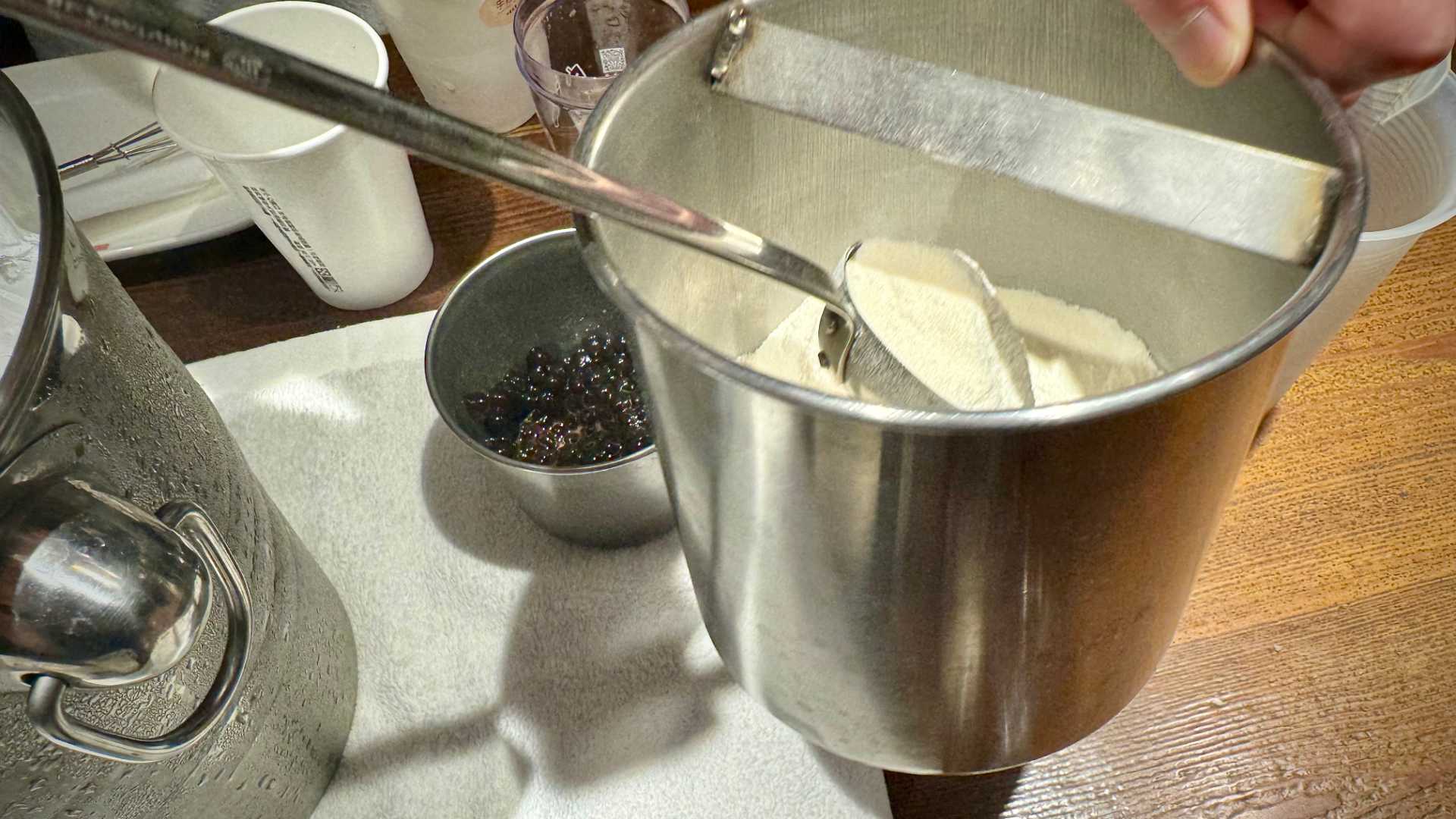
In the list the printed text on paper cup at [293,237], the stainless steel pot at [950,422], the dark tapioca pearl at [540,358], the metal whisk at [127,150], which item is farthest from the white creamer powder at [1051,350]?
the metal whisk at [127,150]

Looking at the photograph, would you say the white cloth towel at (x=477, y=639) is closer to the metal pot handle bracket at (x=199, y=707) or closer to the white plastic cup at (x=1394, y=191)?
the metal pot handle bracket at (x=199, y=707)

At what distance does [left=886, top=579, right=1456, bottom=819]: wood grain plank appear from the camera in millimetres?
354

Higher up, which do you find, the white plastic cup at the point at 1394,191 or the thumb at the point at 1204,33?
the thumb at the point at 1204,33

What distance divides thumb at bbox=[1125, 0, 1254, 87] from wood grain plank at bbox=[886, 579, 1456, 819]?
0.23 metres

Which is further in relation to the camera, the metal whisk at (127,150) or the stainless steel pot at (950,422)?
the metal whisk at (127,150)

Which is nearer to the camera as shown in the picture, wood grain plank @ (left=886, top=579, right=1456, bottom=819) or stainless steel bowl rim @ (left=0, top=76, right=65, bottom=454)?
stainless steel bowl rim @ (left=0, top=76, right=65, bottom=454)

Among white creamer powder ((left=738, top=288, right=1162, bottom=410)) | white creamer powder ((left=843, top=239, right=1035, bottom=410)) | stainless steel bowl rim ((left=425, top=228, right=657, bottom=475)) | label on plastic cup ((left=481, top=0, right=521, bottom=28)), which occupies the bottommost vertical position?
stainless steel bowl rim ((left=425, top=228, right=657, bottom=475))

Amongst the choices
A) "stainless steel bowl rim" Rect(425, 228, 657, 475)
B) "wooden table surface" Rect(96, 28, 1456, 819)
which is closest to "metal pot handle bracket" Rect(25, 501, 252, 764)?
"stainless steel bowl rim" Rect(425, 228, 657, 475)

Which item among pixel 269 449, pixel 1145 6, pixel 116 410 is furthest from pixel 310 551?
pixel 1145 6

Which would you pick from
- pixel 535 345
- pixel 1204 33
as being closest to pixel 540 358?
pixel 535 345

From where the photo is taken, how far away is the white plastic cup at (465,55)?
1.64 feet

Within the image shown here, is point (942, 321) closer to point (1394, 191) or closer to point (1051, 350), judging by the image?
point (1051, 350)

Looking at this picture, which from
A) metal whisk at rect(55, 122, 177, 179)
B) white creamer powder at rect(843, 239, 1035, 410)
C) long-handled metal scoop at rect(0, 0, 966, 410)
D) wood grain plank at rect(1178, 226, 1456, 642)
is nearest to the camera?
long-handled metal scoop at rect(0, 0, 966, 410)

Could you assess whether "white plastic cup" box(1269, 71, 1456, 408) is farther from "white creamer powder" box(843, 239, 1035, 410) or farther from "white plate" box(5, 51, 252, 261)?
"white plate" box(5, 51, 252, 261)
